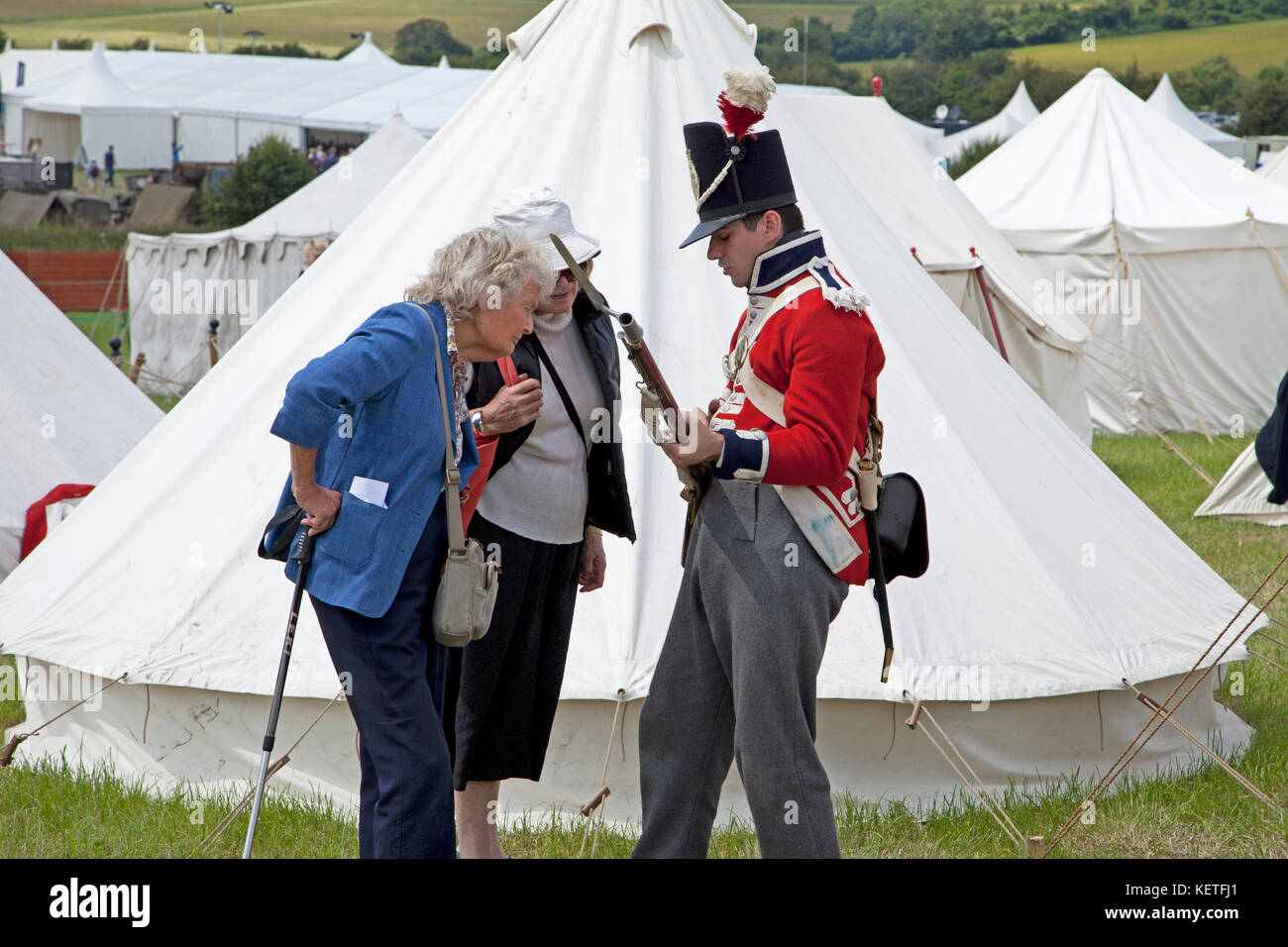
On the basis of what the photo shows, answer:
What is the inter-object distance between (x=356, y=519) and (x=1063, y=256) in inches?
450

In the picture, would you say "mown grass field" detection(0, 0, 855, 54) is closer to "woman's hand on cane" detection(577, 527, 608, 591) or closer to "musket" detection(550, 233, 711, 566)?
"woman's hand on cane" detection(577, 527, 608, 591)

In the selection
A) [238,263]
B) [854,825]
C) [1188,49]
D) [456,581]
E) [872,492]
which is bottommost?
[238,263]

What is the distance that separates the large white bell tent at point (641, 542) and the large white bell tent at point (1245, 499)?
4.15 metres

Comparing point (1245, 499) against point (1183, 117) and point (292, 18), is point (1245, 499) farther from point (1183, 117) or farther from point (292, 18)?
point (292, 18)

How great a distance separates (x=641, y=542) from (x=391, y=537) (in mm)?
1516

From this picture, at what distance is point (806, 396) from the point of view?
257cm

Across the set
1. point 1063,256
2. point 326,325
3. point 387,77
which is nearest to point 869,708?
point 326,325

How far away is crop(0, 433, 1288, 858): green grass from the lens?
3.78 metres

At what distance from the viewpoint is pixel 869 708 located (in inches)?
158

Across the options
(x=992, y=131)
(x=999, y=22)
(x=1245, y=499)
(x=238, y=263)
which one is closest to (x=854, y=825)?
(x=1245, y=499)

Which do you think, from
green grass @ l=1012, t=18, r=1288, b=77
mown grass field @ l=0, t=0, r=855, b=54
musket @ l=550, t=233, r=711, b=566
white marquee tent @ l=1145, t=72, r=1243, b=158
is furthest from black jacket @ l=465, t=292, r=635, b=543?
mown grass field @ l=0, t=0, r=855, b=54

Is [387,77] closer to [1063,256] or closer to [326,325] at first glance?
[1063,256]

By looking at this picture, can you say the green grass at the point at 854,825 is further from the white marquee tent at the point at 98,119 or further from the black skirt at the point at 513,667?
the white marquee tent at the point at 98,119

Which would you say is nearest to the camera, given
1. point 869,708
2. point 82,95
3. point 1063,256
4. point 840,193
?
point 869,708
